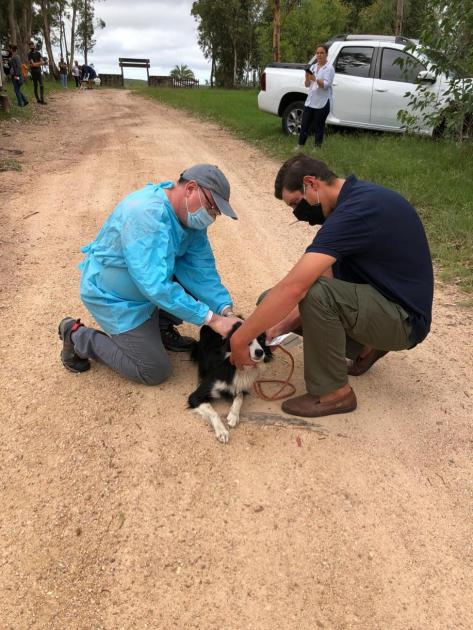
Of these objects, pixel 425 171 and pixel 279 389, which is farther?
pixel 425 171

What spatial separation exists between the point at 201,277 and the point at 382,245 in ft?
4.57

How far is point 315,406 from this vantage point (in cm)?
304

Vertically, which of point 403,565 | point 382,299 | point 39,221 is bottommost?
point 403,565

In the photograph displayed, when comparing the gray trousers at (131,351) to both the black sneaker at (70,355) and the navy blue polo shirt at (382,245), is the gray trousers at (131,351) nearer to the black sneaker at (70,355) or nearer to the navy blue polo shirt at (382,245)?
the black sneaker at (70,355)

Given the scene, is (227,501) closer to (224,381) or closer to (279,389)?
(224,381)

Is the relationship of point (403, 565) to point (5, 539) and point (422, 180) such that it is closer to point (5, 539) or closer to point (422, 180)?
point (5, 539)

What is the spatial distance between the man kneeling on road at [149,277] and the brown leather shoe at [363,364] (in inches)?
38.3

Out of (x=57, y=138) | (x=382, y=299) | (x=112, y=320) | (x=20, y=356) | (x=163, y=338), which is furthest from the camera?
(x=57, y=138)

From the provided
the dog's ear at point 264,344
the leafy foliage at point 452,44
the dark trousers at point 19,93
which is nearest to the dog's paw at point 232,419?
the dog's ear at point 264,344

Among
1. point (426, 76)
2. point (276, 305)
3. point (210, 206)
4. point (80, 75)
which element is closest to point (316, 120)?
point (426, 76)

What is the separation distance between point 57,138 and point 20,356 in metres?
9.79

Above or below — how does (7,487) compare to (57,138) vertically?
below

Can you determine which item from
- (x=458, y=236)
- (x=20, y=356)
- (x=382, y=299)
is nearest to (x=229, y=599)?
(x=382, y=299)

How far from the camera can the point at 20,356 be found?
355cm
